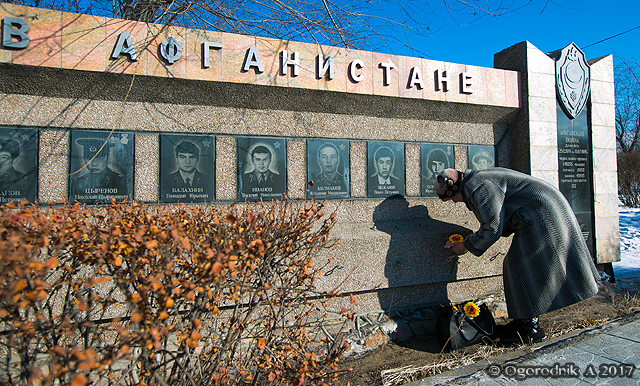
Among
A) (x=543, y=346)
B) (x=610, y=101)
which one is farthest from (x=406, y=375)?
(x=610, y=101)

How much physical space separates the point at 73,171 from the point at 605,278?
6504 millimetres

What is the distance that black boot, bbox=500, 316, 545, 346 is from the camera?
11.1 ft

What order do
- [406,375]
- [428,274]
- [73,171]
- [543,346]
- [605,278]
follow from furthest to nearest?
[605,278], [428,274], [73,171], [543,346], [406,375]

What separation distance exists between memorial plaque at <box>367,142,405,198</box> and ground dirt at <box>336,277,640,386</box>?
162cm

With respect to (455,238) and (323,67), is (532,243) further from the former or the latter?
(323,67)

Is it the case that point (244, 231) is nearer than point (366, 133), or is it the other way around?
point (244, 231)

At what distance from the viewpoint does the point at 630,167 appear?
50.0 ft

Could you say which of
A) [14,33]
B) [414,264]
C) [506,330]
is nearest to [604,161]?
[506,330]

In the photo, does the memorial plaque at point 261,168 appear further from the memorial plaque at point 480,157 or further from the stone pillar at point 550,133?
the stone pillar at point 550,133

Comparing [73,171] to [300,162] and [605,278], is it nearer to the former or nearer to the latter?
[300,162]

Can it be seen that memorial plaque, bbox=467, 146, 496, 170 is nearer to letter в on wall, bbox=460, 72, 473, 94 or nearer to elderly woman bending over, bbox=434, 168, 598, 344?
letter в on wall, bbox=460, 72, 473, 94

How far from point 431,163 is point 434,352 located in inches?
86.2

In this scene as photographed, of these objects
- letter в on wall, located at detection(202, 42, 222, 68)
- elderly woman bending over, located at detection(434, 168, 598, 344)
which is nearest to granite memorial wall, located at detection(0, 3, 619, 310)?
letter в on wall, located at detection(202, 42, 222, 68)

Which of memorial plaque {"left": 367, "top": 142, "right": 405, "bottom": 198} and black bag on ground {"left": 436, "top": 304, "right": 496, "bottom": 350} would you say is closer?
black bag on ground {"left": 436, "top": 304, "right": 496, "bottom": 350}
